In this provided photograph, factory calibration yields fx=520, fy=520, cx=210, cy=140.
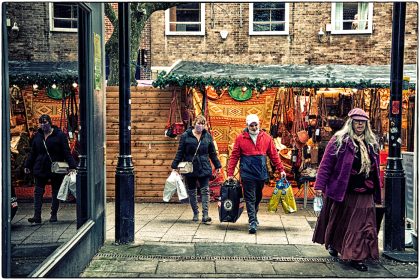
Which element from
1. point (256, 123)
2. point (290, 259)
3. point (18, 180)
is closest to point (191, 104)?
point (256, 123)

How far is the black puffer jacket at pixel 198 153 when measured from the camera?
28.7ft

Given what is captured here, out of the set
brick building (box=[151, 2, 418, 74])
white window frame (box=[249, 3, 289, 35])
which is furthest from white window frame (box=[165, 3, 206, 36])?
Result: white window frame (box=[249, 3, 289, 35])

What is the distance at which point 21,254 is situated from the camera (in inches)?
155

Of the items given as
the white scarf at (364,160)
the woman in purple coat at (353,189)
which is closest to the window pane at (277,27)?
the woman in purple coat at (353,189)

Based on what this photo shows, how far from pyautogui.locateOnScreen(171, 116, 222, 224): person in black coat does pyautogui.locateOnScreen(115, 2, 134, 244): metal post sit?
1.90 m

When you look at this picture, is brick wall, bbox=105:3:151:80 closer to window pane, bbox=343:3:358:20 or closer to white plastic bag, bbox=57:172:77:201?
window pane, bbox=343:3:358:20

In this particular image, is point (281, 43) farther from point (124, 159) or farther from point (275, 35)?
point (124, 159)

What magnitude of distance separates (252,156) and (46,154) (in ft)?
12.6

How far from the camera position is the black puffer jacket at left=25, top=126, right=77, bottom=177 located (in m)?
4.39

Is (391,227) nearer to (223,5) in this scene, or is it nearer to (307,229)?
(307,229)

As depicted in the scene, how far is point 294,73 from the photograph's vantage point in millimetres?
12070

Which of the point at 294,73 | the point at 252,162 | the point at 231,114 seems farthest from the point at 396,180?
the point at 294,73

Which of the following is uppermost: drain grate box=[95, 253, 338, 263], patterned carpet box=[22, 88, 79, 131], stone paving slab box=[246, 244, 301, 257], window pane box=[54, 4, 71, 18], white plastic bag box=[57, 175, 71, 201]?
window pane box=[54, 4, 71, 18]

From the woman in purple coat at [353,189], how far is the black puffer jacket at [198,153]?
285cm
